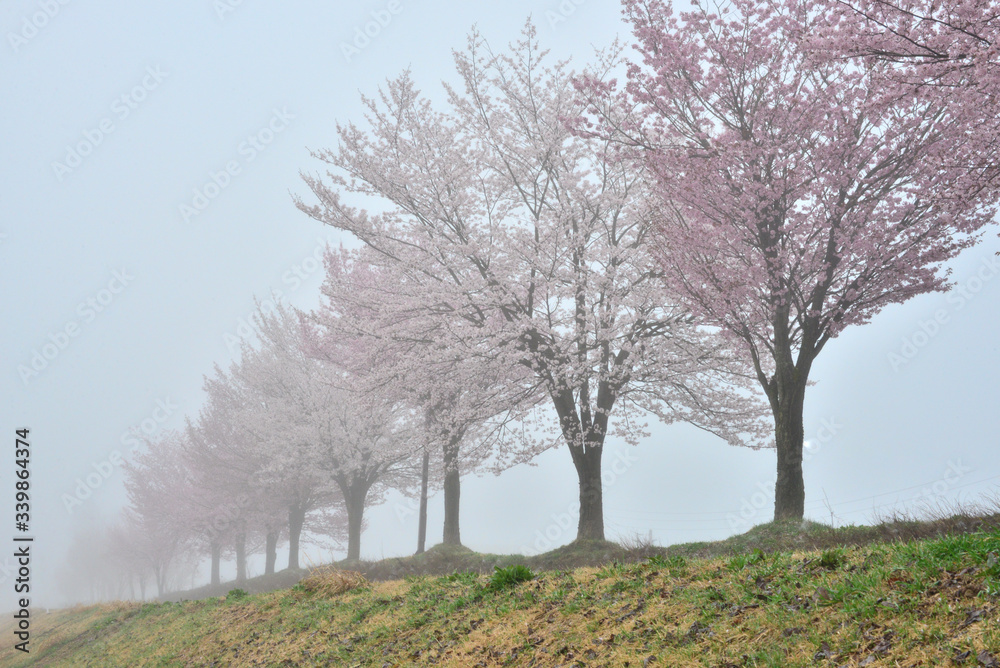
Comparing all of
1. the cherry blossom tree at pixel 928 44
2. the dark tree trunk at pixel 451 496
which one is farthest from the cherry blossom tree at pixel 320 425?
the cherry blossom tree at pixel 928 44

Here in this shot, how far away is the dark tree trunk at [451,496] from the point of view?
59.3 ft

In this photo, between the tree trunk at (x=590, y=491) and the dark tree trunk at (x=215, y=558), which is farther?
the dark tree trunk at (x=215, y=558)

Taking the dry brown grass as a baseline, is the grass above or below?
above

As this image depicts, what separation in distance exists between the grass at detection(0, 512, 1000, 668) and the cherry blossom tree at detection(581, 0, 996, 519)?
13.8 feet

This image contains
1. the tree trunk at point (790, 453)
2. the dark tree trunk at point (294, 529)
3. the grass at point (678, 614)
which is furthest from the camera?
the dark tree trunk at point (294, 529)

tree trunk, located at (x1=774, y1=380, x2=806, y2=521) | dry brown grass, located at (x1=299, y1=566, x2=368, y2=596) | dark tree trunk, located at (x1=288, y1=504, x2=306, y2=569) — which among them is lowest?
dark tree trunk, located at (x1=288, y1=504, x2=306, y2=569)

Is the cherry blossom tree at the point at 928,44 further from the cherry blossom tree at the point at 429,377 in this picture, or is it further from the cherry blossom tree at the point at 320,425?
the cherry blossom tree at the point at 320,425

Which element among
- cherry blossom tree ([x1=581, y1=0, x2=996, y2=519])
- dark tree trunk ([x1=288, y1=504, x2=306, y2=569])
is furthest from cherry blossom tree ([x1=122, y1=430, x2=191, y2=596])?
cherry blossom tree ([x1=581, y1=0, x2=996, y2=519])

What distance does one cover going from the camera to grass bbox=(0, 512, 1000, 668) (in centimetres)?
429

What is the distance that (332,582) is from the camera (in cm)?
1095

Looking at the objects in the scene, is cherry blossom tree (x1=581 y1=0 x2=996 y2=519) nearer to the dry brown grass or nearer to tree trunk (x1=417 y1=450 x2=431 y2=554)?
the dry brown grass

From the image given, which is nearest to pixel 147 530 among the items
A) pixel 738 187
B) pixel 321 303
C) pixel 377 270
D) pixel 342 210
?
pixel 321 303

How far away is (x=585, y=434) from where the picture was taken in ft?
50.2

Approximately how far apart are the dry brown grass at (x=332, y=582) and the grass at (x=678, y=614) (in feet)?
0.13
